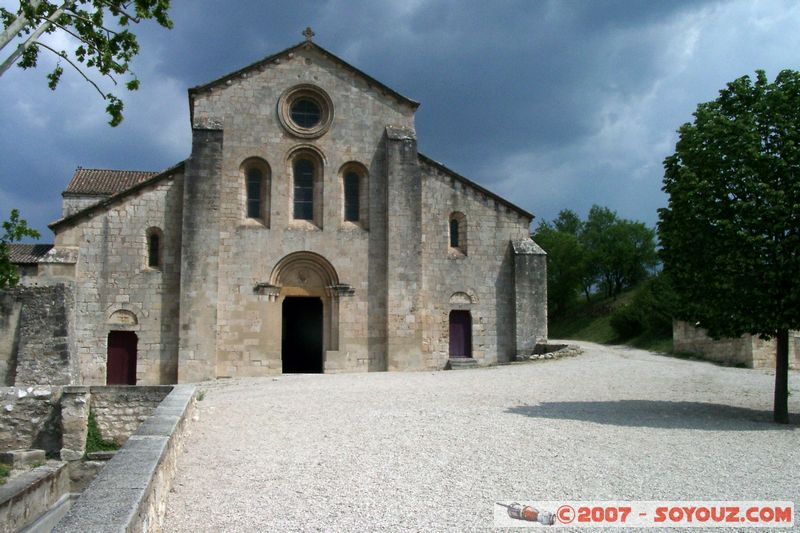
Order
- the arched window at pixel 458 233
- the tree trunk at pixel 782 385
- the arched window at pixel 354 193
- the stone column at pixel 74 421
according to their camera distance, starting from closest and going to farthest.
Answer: the tree trunk at pixel 782 385, the stone column at pixel 74 421, the arched window at pixel 354 193, the arched window at pixel 458 233

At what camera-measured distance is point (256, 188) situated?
22906mm

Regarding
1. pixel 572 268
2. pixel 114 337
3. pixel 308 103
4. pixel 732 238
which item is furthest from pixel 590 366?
pixel 572 268

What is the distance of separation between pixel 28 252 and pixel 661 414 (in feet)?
103

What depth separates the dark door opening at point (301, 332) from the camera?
26.5 m

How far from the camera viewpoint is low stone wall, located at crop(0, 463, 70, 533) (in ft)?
34.9

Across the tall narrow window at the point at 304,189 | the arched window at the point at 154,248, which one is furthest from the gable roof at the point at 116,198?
the tall narrow window at the point at 304,189

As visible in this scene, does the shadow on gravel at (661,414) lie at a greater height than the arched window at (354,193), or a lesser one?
lesser

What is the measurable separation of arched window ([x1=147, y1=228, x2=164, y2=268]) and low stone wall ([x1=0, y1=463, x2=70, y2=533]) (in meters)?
9.68

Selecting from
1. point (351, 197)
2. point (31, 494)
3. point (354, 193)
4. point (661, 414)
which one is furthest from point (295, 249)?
point (661, 414)

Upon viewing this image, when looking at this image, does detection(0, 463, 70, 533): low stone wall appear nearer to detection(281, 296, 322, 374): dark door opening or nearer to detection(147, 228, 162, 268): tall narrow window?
detection(147, 228, 162, 268): tall narrow window

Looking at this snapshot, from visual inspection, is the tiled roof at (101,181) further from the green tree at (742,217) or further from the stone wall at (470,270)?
the green tree at (742,217)

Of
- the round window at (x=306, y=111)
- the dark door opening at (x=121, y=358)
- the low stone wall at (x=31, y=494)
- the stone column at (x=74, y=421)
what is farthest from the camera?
the round window at (x=306, y=111)

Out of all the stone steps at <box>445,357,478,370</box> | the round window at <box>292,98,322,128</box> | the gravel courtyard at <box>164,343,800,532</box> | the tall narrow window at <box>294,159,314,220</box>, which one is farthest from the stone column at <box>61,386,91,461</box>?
the round window at <box>292,98,322,128</box>

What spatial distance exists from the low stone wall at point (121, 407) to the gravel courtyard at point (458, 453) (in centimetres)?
137
